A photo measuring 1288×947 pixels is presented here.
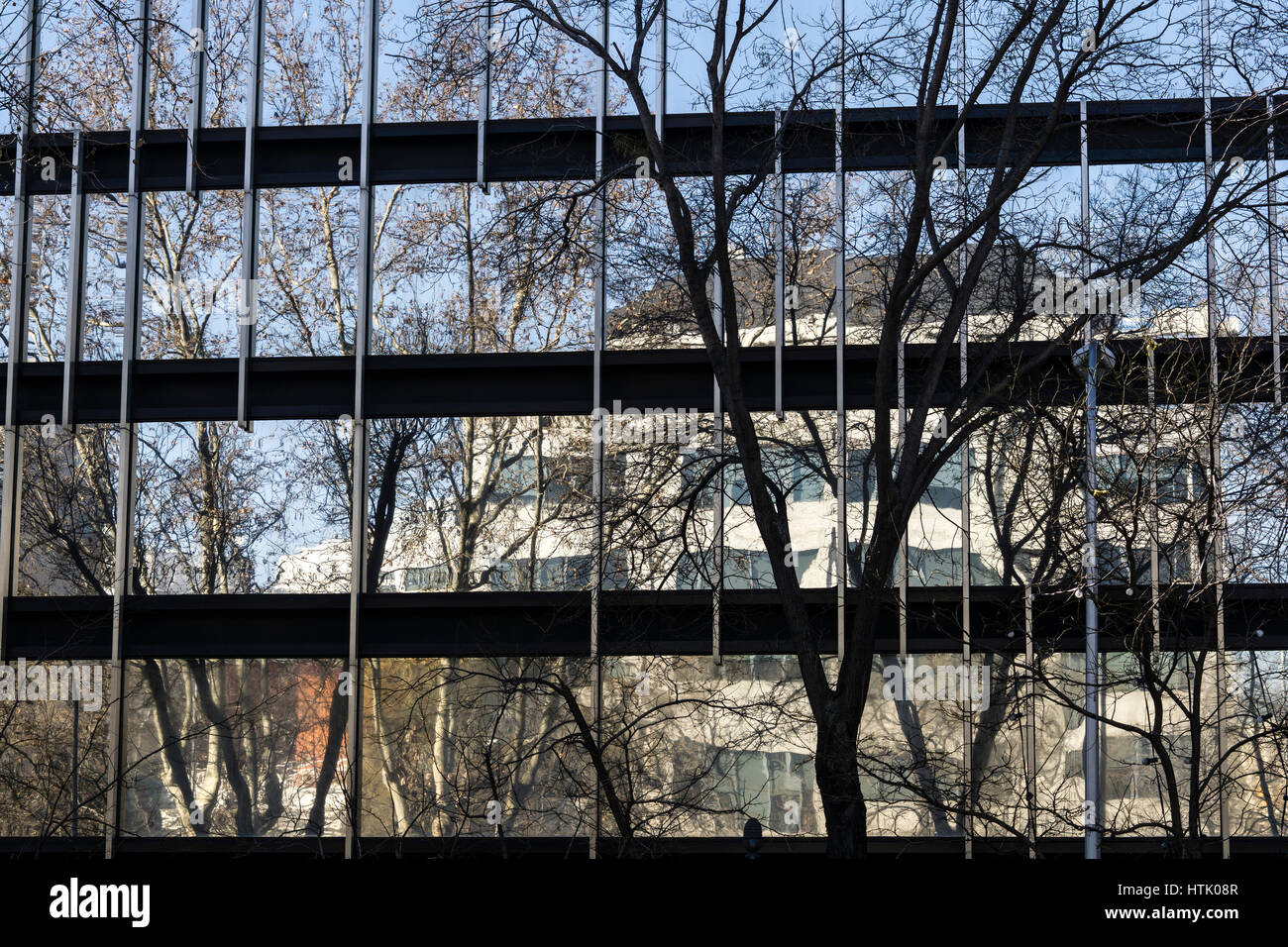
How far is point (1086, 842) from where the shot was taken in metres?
11.5

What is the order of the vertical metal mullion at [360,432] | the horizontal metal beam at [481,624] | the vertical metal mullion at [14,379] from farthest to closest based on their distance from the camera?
the vertical metal mullion at [14,379] < the vertical metal mullion at [360,432] < the horizontal metal beam at [481,624]

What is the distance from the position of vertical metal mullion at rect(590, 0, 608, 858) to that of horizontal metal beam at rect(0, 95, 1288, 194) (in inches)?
14.0

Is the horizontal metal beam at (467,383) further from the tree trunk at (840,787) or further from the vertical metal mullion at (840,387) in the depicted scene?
the tree trunk at (840,787)

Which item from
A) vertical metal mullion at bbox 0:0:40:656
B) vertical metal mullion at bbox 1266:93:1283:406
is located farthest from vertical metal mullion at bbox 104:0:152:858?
vertical metal mullion at bbox 1266:93:1283:406

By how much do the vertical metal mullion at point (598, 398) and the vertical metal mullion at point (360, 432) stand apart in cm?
266

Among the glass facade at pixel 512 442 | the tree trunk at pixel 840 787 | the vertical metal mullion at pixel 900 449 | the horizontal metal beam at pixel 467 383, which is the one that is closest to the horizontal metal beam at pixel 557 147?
the glass facade at pixel 512 442

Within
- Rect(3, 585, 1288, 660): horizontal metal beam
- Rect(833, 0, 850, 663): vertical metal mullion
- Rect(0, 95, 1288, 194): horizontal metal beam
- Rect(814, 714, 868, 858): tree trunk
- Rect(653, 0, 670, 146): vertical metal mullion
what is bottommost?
Rect(814, 714, 868, 858): tree trunk

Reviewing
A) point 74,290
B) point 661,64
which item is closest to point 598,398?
point 661,64

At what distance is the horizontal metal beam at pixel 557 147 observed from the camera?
1623 centimetres

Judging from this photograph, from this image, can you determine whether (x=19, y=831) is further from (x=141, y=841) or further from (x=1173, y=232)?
(x=1173, y=232)

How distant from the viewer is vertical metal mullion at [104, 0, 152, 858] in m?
15.8

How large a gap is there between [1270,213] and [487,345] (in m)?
9.14

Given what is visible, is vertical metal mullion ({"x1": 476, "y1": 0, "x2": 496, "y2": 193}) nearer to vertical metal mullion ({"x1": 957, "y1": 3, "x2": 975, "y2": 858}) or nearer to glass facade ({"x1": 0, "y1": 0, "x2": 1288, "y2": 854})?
glass facade ({"x1": 0, "y1": 0, "x2": 1288, "y2": 854})
